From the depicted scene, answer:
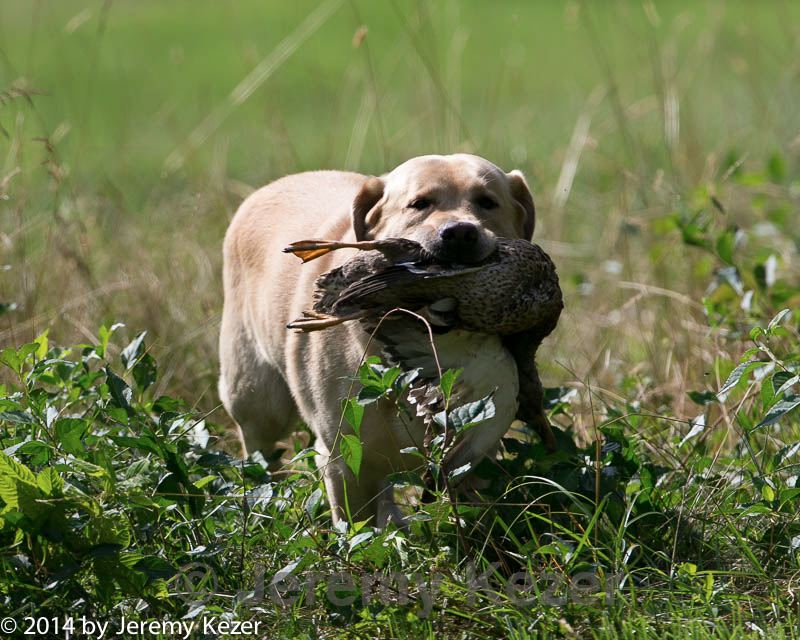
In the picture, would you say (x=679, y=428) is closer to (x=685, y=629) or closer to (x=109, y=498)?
(x=685, y=629)

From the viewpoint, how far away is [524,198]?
13.7ft

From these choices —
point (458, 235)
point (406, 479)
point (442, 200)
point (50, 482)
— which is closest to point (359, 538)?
point (406, 479)

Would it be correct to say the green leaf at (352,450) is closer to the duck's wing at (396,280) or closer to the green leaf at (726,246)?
the duck's wing at (396,280)

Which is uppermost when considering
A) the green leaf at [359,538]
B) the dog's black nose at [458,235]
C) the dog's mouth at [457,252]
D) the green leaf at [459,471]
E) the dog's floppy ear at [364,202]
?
the dog's black nose at [458,235]

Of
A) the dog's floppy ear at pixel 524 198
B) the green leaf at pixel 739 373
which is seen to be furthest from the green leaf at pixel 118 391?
the green leaf at pixel 739 373

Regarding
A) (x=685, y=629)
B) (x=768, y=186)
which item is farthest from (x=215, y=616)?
(x=768, y=186)

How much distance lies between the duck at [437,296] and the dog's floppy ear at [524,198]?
2.38 feet

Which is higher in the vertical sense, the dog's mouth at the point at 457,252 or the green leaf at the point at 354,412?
the dog's mouth at the point at 457,252

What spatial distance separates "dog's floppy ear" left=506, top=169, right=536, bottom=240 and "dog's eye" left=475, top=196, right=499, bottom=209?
0.17m

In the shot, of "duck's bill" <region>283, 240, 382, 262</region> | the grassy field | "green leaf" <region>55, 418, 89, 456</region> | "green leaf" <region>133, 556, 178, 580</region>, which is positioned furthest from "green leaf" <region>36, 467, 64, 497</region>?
"duck's bill" <region>283, 240, 382, 262</region>

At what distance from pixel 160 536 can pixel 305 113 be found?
11.5 metres

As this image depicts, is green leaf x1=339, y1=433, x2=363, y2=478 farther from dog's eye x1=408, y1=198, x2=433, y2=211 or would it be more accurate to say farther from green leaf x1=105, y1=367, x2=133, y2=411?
dog's eye x1=408, y1=198, x2=433, y2=211

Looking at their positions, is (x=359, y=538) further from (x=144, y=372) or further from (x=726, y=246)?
(x=726, y=246)

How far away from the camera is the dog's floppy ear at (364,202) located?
404 centimetres
